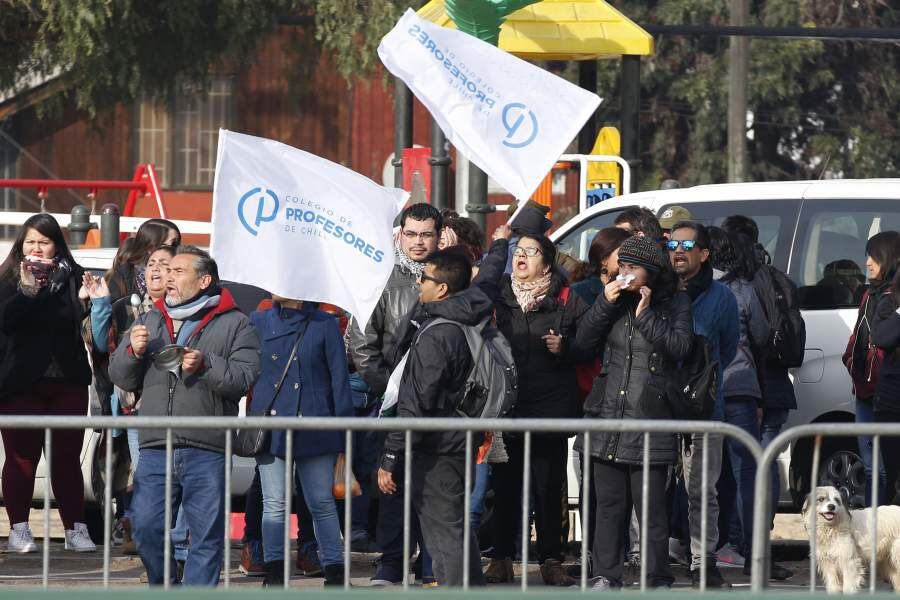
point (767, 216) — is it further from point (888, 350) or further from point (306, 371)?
point (306, 371)

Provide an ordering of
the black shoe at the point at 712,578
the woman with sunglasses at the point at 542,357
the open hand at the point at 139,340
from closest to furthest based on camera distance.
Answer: the open hand at the point at 139,340 < the black shoe at the point at 712,578 < the woman with sunglasses at the point at 542,357

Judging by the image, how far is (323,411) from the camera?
7758 millimetres

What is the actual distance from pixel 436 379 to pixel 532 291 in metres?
1.09

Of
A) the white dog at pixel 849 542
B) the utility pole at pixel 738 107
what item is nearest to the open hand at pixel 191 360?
the white dog at pixel 849 542

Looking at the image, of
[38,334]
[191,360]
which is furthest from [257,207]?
[38,334]

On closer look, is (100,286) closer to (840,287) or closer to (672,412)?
(672,412)

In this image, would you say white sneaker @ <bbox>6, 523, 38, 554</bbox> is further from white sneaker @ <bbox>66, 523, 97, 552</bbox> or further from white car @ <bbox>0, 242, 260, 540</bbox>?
white car @ <bbox>0, 242, 260, 540</bbox>

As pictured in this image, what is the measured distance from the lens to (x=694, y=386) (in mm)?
7691

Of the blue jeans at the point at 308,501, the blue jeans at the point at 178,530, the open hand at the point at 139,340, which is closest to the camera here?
the open hand at the point at 139,340

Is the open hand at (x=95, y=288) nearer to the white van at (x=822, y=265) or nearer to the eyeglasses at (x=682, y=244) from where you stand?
the eyeglasses at (x=682, y=244)

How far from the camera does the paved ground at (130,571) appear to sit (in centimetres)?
835

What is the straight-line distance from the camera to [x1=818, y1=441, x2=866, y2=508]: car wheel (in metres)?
9.45

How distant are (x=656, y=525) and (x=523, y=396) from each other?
99 centimetres

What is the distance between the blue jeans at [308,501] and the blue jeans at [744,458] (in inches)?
83.6
